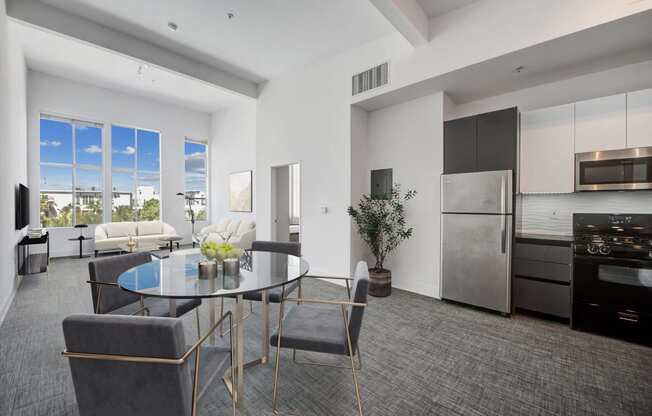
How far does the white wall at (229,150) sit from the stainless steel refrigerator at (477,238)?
5.30 meters

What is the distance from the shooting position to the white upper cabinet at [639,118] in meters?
2.88

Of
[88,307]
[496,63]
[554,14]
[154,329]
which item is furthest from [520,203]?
[88,307]

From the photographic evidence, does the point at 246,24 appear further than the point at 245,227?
No

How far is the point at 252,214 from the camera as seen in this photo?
7758mm

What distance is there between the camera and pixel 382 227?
4.16 meters

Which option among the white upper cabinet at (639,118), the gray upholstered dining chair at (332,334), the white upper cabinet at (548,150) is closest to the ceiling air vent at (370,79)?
the white upper cabinet at (548,150)

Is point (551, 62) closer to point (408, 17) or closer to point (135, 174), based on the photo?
point (408, 17)

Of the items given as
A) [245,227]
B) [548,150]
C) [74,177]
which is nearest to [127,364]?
[548,150]

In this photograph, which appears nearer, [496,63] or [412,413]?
[412,413]

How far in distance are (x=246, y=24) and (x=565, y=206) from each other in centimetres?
497

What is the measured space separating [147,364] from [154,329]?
167mm

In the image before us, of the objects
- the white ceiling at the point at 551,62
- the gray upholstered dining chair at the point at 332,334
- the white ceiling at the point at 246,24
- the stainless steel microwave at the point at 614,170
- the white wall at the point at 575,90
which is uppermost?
the white ceiling at the point at 246,24

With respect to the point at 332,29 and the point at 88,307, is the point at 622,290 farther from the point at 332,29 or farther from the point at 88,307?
the point at 88,307

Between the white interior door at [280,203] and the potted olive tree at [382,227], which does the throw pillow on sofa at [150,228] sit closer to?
the white interior door at [280,203]
